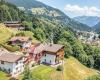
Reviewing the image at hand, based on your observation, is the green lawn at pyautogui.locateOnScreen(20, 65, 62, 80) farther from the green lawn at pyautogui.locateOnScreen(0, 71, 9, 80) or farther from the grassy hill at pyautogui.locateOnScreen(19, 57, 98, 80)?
the green lawn at pyautogui.locateOnScreen(0, 71, 9, 80)

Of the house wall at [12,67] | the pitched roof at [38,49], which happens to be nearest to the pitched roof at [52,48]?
the pitched roof at [38,49]

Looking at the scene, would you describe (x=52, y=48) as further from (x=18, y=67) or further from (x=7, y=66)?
(x=7, y=66)

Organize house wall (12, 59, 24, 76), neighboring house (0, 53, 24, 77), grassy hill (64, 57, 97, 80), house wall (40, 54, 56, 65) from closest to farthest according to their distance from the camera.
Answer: neighboring house (0, 53, 24, 77)
house wall (12, 59, 24, 76)
house wall (40, 54, 56, 65)
grassy hill (64, 57, 97, 80)

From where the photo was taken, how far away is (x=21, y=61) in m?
89.6

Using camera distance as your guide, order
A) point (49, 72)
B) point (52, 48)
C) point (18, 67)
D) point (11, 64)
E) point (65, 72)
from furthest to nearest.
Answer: point (52, 48) < point (65, 72) < point (49, 72) < point (18, 67) < point (11, 64)

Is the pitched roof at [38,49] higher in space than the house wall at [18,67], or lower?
higher

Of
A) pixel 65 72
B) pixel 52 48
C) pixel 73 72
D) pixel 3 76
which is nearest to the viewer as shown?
pixel 3 76

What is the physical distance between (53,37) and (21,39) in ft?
144

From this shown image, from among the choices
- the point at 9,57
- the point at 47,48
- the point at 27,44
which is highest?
the point at 27,44

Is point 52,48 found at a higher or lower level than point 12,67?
higher

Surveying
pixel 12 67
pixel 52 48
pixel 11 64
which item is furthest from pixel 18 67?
pixel 52 48

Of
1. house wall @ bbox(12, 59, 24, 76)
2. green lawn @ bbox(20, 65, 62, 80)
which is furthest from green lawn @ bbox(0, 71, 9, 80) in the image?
green lawn @ bbox(20, 65, 62, 80)

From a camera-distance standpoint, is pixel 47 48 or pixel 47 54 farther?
pixel 47 48

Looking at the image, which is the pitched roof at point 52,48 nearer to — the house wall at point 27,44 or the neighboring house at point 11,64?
the house wall at point 27,44
